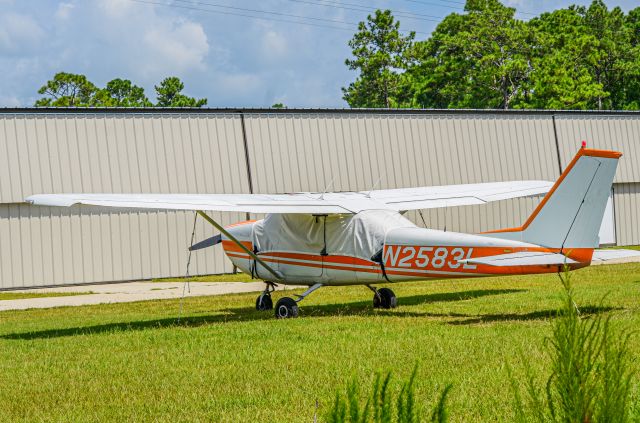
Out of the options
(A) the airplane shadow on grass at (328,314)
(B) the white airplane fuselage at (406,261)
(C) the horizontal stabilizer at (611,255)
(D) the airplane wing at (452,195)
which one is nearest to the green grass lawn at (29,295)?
(A) the airplane shadow on grass at (328,314)

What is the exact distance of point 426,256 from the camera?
546 inches

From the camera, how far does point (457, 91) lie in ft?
228

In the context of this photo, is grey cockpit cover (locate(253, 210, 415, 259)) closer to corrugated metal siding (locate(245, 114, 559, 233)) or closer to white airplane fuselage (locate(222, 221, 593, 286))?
white airplane fuselage (locate(222, 221, 593, 286))

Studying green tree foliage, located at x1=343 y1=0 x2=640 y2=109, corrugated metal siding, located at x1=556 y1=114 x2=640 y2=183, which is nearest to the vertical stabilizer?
corrugated metal siding, located at x1=556 y1=114 x2=640 y2=183

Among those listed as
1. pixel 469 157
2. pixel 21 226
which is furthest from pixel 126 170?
pixel 469 157

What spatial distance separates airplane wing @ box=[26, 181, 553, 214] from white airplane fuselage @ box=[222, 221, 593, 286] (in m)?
0.93

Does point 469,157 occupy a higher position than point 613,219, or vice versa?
point 469,157

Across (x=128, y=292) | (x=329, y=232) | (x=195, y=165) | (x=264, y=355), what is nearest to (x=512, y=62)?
(x=195, y=165)

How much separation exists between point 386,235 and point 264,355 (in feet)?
15.2

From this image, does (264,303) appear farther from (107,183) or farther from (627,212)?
(627,212)

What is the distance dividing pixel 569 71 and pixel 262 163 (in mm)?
40092

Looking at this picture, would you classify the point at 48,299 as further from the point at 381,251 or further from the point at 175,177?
the point at 381,251

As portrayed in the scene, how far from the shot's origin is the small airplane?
12.5 meters

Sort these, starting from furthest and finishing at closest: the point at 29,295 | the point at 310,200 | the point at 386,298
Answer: the point at 29,295
the point at 386,298
the point at 310,200
